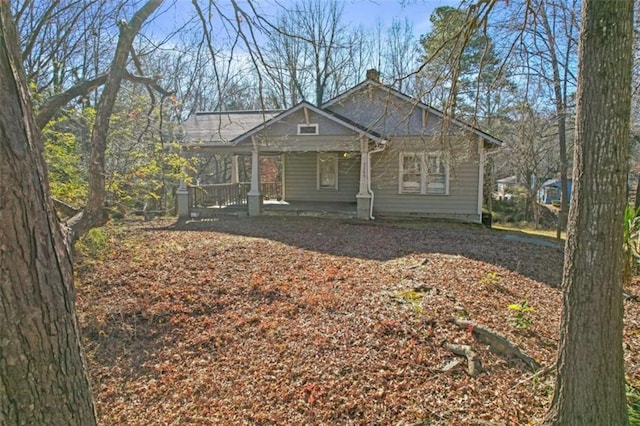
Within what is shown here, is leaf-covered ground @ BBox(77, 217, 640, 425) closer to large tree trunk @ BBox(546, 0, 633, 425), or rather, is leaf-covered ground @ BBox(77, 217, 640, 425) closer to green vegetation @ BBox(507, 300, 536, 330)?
green vegetation @ BBox(507, 300, 536, 330)

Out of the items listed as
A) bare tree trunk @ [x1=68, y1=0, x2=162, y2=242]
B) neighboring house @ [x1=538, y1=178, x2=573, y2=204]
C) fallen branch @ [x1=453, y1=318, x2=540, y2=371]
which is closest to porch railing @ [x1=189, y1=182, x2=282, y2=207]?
bare tree trunk @ [x1=68, y1=0, x2=162, y2=242]

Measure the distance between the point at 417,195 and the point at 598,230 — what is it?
11759mm

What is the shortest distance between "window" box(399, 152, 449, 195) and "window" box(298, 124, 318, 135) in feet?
11.0

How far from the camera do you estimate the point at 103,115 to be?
5531 mm

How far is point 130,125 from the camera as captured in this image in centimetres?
880

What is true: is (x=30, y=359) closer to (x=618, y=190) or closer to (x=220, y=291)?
(x=618, y=190)

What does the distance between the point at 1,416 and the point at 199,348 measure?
2.73 metres

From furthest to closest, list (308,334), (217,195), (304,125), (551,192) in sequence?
(551,192)
(217,195)
(304,125)
(308,334)

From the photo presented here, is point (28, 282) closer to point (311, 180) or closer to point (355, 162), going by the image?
point (355, 162)

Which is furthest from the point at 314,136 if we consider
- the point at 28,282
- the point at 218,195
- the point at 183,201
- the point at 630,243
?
the point at 28,282

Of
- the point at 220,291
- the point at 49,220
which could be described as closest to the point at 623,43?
the point at 49,220

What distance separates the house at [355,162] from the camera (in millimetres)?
12625

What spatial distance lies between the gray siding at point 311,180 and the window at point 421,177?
216cm

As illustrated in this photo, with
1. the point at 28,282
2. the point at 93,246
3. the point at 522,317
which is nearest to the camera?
the point at 28,282
